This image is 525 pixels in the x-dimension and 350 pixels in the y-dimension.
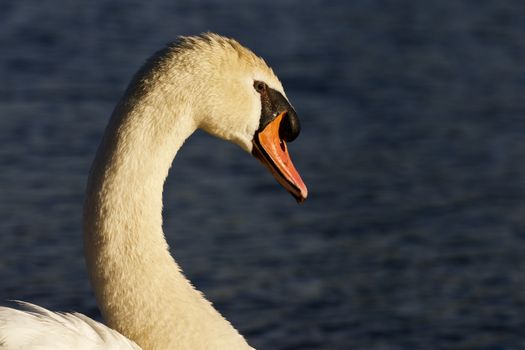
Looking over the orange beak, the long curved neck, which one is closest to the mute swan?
the long curved neck

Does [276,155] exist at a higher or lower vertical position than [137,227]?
higher

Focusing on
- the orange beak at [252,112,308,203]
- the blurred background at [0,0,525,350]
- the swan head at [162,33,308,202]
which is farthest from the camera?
the blurred background at [0,0,525,350]

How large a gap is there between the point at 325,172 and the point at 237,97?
4.82 meters

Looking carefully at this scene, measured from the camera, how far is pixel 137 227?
4570 mm

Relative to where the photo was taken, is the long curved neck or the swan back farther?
the long curved neck

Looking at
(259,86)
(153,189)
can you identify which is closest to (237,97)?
(259,86)

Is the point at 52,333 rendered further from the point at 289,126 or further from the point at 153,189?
the point at 289,126

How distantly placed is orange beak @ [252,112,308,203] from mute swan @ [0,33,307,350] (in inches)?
8.0

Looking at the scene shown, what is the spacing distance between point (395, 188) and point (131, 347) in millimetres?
5235

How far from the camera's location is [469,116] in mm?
10680

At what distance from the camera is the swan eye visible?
4.82 meters

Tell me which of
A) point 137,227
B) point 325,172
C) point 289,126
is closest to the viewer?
point 137,227

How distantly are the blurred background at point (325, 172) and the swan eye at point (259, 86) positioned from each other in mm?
2510

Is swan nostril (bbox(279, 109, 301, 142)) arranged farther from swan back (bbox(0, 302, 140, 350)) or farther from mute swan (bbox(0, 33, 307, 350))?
swan back (bbox(0, 302, 140, 350))
